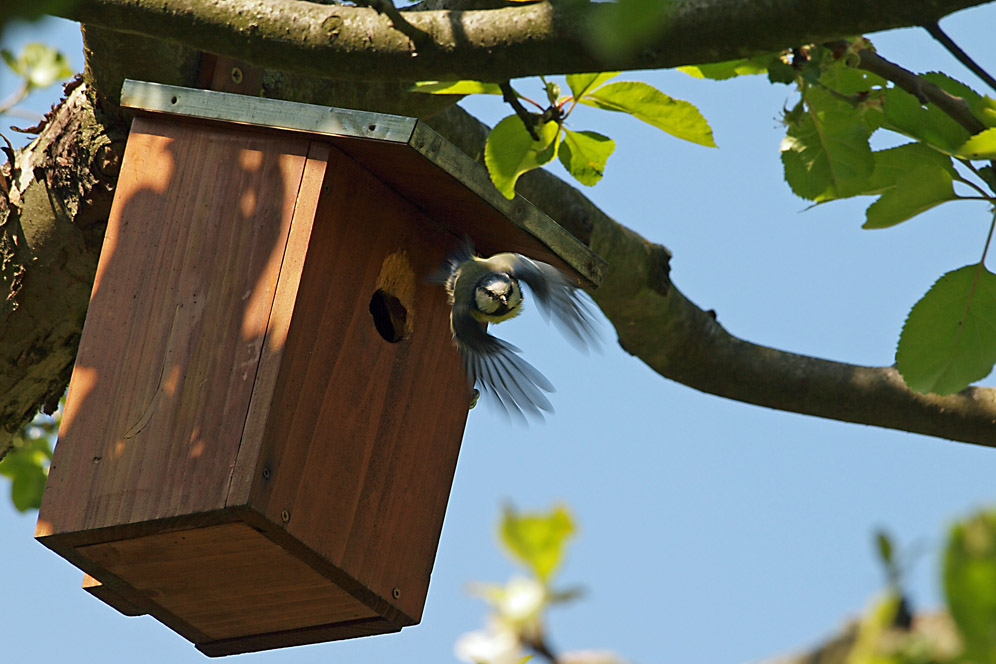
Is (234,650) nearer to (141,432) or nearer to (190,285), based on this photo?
(141,432)

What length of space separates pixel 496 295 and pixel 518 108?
516mm

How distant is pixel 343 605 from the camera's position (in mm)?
2502

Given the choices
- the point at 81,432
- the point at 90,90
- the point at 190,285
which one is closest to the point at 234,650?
the point at 81,432

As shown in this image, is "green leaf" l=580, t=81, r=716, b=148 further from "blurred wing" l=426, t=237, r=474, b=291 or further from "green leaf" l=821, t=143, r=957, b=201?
"blurred wing" l=426, t=237, r=474, b=291

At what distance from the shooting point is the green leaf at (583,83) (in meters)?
2.15

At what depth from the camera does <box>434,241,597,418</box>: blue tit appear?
99.1 inches

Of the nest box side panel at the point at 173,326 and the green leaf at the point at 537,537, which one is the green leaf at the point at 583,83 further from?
the green leaf at the point at 537,537

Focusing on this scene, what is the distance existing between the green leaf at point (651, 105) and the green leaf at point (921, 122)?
32cm

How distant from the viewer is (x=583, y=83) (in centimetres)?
216

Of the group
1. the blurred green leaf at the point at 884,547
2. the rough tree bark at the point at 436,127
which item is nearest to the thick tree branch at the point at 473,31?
the rough tree bark at the point at 436,127

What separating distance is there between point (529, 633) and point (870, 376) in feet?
7.52

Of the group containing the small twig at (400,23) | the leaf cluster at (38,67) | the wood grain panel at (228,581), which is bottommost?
the wood grain panel at (228,581)

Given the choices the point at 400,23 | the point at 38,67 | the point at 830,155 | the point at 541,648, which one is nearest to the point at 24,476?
the point at 38,67

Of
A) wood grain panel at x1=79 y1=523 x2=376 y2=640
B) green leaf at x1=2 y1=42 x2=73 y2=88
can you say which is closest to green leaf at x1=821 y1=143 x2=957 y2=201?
wood grain panel at x1=79 y1=523 x2=376 y2=640
